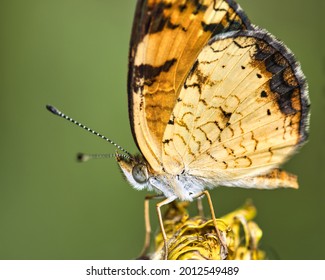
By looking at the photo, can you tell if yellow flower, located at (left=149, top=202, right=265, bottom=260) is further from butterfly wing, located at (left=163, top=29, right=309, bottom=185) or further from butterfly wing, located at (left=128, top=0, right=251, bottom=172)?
butterfly wing, located at (left=128, top=0, right=251, bottom=172)

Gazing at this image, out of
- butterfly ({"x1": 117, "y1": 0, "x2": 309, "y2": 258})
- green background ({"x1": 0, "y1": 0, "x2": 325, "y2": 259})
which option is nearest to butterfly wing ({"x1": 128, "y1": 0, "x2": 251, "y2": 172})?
butterfly ({"x1": 117, "y1": 0, "x2": 309, "y2": 258})

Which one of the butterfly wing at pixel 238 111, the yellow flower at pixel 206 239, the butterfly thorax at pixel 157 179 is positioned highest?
the butterfly wing at pixel 238 111

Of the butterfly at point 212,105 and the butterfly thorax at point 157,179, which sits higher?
the butterfly at point 212,105

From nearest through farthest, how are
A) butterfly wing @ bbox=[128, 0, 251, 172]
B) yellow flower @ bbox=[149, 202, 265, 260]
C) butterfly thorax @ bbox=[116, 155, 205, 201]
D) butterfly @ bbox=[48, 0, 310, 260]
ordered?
1. yellow flower @ bbox=[149, 202, 265, 260]
2. butterfly wing @ bbox=[128, 0, 251, 172]
3. butterfly @ bbox=[48, 0, 310, 260]
4. butterfly thorax @ bbox=[116, 155, 205, 201]

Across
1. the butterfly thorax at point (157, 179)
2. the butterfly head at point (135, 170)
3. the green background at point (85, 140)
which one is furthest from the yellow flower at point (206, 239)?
the green background at point (85, 140)

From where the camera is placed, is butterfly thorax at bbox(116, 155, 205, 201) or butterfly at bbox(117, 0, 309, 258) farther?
butterfly thorax at bbox(116, 155, 205, 201)

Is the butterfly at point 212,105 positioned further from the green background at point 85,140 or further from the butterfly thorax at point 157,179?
the green background at point 85,140

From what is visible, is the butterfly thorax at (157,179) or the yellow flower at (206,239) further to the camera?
the butterfly thorax at (157,179)

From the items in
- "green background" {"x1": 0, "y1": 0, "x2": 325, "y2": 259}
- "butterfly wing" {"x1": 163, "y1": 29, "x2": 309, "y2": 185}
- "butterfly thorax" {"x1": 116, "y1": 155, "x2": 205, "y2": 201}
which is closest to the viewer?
"butterfly wing" {"x1": 163, "y1": 29, "x2": 309, "y2": 185}
